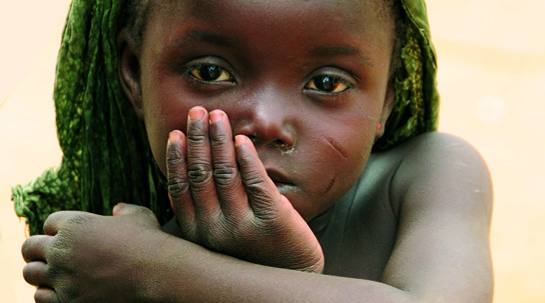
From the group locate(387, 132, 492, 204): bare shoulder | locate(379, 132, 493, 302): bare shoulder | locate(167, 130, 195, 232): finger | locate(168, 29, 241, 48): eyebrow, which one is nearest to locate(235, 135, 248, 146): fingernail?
locate(167, 130, 195, 232): finger

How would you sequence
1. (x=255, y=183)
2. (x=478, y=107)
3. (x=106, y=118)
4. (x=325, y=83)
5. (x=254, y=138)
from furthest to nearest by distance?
(x=478, y=107) → (x=106, y=118) → (x=325, y=83) → (x=254, y=138) → (x=255, y=183)

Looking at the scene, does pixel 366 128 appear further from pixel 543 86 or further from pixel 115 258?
pixel 543 86

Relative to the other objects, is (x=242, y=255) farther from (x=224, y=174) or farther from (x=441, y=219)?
(x=441, y=219)

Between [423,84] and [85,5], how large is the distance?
35.2 inches

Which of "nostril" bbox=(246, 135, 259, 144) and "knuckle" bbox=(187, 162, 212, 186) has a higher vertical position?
"nostril" bbox=(246, 135, 259, 144)

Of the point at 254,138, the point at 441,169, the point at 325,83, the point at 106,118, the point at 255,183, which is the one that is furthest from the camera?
the point at 106,118

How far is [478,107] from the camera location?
14.2 feet

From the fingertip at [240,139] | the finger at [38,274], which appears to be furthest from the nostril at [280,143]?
the finger at [38,274]

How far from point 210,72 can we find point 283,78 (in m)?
0.16

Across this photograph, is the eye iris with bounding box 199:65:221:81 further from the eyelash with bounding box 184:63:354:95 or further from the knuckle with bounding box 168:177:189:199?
the knuckle with bounding box 168:177:189:199

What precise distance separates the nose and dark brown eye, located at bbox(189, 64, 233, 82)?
9 cm

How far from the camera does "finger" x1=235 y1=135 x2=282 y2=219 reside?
1486 millimetres

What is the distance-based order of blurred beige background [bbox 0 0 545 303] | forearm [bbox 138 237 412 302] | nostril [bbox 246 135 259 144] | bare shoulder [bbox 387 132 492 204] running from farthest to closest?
blurred beige background [bbox 0 0 545 303] < bare shoulder [bbox 387 132 492 204] < nostril [bbox 246 135 259 144] < forearm [bbox 138 237 412 302]

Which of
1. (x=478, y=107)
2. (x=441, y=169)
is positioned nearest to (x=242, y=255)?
(x=441, y=169)
